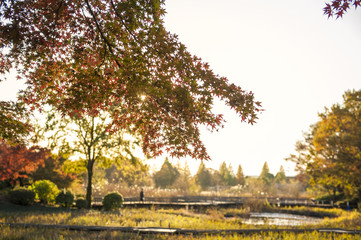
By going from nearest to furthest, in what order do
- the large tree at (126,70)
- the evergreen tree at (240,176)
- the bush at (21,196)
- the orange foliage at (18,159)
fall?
the large tree at (126,70) → the orange foliage at (18,159) → the bush at (21,196) → the evergreen tree at (240,176)

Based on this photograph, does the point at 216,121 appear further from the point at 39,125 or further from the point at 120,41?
Answer: the point at 39,125

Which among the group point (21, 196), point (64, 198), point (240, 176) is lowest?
point (240, 176)

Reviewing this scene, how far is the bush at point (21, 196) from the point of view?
20062 millimetres

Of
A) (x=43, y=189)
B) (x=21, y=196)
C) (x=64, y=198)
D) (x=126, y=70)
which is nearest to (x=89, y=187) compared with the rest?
(x=64, y=198)

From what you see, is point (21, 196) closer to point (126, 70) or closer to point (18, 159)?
point (18, 159)

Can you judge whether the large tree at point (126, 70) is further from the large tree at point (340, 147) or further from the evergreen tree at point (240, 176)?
the evergreen tree at point (240, 176)

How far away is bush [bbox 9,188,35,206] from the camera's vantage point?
20.1m

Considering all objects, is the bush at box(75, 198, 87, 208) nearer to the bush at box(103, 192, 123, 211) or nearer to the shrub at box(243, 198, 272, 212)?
the bush at box(103, 192, 123, 211)

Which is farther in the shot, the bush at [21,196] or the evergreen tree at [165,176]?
the evergreen tree at [165,176]

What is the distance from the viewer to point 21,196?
20094 millimetres

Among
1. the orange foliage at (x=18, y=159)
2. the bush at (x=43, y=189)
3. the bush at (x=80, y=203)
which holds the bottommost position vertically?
the bush at (x=80, y=203)

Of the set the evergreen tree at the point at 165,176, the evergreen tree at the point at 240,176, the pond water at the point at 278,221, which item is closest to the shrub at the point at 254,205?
the pond water at the point at 278,221

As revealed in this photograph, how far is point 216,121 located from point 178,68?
1399 millimetres

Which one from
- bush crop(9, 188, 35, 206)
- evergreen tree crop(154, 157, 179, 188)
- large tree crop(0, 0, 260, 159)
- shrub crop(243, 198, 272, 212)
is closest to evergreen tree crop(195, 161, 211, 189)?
evergreen tree crop(154, 157, 179, 188)
